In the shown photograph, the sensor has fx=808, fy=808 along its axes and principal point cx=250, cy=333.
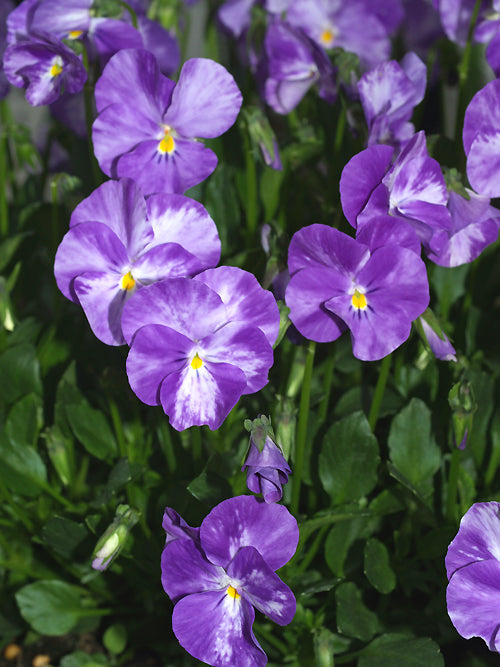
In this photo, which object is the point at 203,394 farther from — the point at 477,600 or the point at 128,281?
the point at 477,600

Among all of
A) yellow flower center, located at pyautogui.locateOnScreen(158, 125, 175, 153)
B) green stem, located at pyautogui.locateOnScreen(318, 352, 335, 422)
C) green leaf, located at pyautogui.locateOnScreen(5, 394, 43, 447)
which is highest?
yellow flower center, located at pyautogui.locateOnScreen(158, 125, 175, 153)

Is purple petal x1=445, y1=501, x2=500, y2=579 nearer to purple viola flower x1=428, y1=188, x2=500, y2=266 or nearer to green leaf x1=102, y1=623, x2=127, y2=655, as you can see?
purple viola flower x1=428, y1=188, x2=500, y2=266

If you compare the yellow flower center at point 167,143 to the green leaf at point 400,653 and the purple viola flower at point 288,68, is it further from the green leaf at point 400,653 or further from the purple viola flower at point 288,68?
the green leaf at point 400,653

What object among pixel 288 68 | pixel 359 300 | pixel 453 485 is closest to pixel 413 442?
pixel 453 485

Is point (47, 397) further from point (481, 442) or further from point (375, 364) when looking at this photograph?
point (481, 442)

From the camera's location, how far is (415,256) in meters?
0.85

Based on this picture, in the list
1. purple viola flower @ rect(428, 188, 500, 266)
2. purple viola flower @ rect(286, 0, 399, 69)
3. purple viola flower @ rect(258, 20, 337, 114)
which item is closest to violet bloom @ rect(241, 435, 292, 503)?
purple viola flower @ rect(428, 188, 500, 266)

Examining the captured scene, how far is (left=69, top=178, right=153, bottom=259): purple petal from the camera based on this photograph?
34.6 inches

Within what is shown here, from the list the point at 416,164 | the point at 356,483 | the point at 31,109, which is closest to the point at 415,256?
the point at 416,164

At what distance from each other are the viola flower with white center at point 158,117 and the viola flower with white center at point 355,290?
227mm

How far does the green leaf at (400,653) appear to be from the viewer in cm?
100

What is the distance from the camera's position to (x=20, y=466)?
1.19 m

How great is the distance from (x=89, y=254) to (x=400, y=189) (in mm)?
355

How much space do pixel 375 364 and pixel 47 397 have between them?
555 mm
